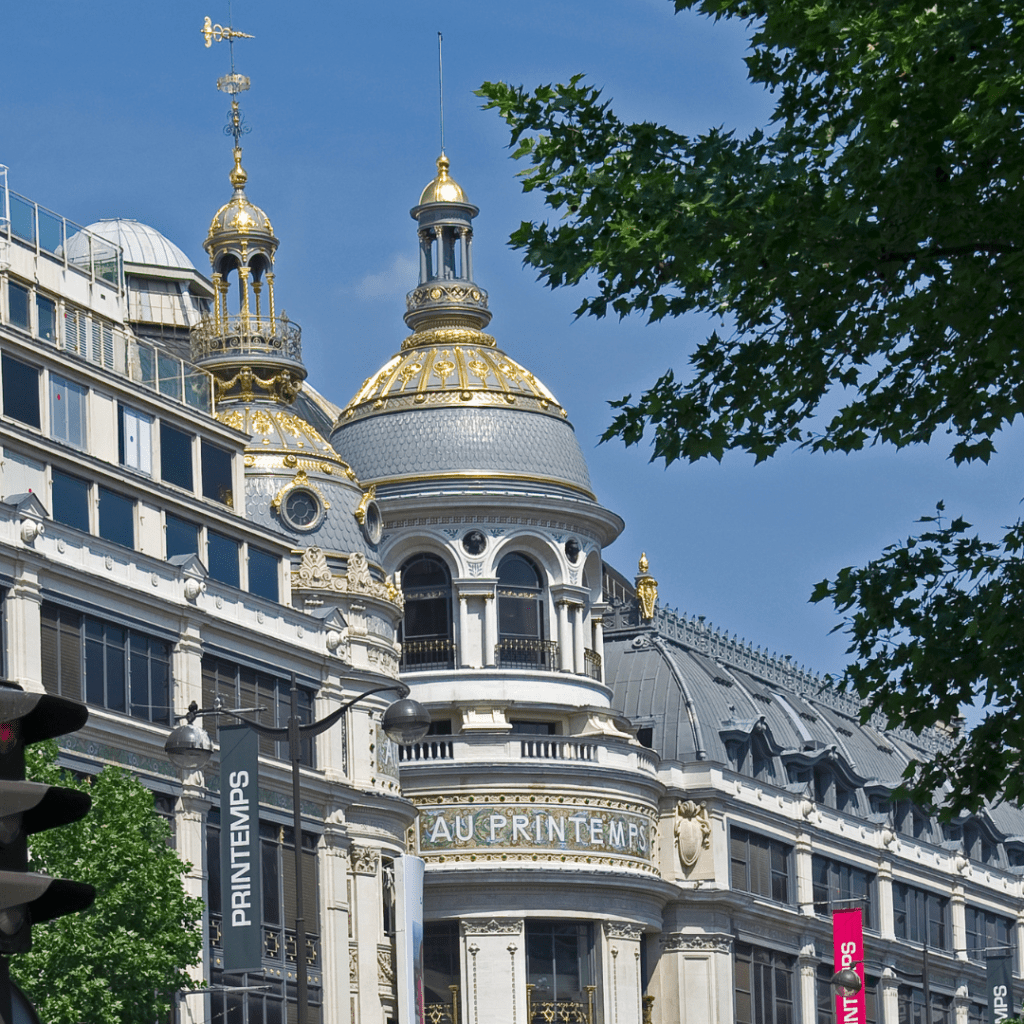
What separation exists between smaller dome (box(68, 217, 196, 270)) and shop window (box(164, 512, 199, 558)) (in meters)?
26.8

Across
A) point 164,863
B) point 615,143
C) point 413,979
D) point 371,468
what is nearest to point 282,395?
point 371,468

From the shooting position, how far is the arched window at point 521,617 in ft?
259

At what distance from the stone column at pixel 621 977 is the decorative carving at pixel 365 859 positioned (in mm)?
13075

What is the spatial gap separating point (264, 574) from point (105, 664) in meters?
8.96

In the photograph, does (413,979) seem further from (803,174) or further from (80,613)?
(803,174)

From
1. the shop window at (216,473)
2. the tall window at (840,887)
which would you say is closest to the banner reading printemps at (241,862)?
the shop window at (216,473)

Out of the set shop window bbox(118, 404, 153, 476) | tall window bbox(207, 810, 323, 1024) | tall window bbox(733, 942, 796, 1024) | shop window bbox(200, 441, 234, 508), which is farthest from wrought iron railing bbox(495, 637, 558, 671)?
shop window bbox(118, 404, 153, 476)

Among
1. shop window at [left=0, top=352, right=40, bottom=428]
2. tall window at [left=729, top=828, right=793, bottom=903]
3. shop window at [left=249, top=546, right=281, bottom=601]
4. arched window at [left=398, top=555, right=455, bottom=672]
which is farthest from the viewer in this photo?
tall window at [left=729, top=828, right=793, bottom=903]

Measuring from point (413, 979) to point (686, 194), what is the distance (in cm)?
4326

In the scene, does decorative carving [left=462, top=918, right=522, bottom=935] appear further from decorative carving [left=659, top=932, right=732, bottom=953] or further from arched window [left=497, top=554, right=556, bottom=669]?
decorative carving [left=659, top=932, right=732, bottom=953]

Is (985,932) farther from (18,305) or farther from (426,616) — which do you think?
(18,305)

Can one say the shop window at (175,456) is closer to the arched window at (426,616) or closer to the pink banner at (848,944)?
the arched window at (426,616)

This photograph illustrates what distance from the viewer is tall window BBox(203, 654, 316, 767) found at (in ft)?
196

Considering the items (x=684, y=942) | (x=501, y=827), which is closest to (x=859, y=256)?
(x=501, y=827)
